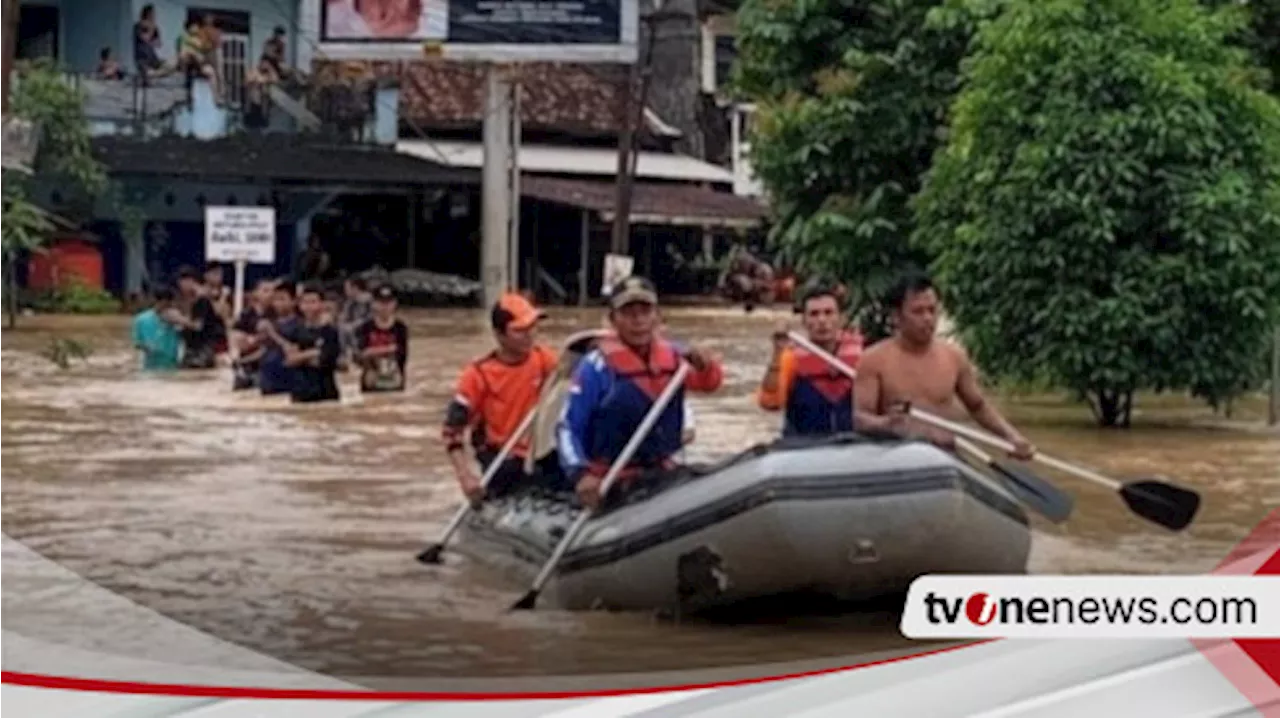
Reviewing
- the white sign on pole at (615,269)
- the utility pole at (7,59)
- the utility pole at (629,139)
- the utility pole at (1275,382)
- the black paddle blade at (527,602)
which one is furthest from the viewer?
the black paddle blade at (527,602)

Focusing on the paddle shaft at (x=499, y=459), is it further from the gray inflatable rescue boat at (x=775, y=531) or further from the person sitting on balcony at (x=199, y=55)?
the person sitting on balcony at (x=199, y=55)

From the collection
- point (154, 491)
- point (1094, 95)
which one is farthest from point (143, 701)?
point (1094, 95)

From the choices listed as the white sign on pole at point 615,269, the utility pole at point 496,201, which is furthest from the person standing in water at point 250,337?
the white sign on pole at point 615,269

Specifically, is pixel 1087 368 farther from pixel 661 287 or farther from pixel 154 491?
pixel 154 491

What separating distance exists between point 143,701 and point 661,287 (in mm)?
651

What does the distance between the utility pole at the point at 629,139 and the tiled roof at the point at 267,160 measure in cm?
16

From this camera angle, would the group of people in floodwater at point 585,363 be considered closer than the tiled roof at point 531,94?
No

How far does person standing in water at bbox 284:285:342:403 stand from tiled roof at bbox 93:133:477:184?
12 centimetres

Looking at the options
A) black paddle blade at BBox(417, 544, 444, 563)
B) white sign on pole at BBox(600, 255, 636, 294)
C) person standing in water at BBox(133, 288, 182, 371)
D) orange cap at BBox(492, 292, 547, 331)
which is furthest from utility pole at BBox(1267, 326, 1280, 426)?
person standing in water at BBox(133, 288, 182, 371)

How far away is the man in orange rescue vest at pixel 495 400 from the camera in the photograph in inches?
95.1

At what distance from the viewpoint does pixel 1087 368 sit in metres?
2.45

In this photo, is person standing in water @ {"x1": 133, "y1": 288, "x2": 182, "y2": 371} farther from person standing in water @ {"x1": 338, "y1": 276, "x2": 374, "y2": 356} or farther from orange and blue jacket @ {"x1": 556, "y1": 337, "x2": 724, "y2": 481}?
orange and blue jacket @ {"x1": 556, "y1": 337, "x2": 724, "y2": 481}

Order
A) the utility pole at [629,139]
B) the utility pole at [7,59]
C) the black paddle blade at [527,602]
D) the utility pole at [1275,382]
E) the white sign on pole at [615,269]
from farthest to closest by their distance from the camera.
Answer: the black paddle blade at [527,602], the utility pole at [1275,382], the white sign on pole at [615,269], the utility pole at [629,139], the utility pole at [7,59]

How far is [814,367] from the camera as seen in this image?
2.42 m
